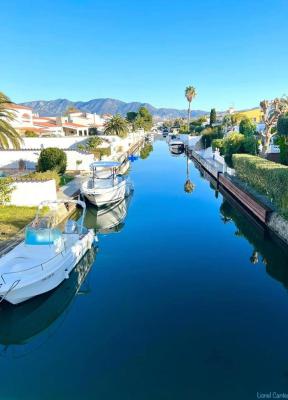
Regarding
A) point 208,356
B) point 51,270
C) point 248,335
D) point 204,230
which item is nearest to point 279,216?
point 204,230

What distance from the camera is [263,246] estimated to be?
17.8 m

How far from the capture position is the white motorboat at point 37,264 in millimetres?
10703

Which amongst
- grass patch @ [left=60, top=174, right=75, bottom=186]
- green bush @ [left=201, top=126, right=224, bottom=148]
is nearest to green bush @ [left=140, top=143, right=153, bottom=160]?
green bush @ [left=201, top=126, right=224, bottom=148]

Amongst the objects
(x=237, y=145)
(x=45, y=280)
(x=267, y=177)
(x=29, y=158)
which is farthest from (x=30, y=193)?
(x=237, y=145)

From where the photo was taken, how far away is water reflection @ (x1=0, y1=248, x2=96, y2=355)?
10062mm

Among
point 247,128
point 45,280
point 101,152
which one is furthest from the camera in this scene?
point 247,128

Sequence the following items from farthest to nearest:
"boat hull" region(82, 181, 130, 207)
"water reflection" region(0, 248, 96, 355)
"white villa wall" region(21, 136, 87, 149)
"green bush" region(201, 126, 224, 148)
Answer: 1. "green bush" region(201, 126, 224, 148)
2. "white villa wall" region(21, 136, 87, 149)
3. "boat hull" region(82, 181, 130, 207)
4. "water reflection" region(0, 248, 96, 355)

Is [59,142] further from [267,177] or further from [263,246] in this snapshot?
[263,246]

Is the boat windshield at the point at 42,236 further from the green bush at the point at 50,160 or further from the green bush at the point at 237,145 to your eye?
the green bush at the point at 237,145

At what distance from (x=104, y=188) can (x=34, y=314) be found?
14664 millimetres

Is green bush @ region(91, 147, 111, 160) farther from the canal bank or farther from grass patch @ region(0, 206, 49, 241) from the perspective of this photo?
grass patch @ region(0, 206, 49, 241)

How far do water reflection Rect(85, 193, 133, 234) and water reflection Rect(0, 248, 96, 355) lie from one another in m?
7.61

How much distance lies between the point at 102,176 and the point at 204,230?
12.5m

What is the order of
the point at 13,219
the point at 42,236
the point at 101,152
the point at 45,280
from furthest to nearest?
the point at 101,152
the point at 13,219
the point at 42,236
the point at 45,280
